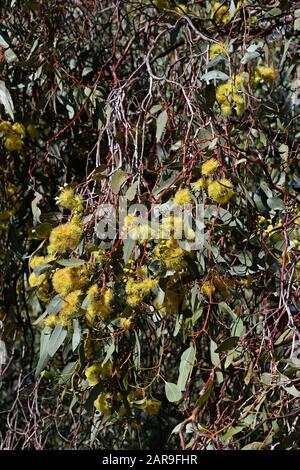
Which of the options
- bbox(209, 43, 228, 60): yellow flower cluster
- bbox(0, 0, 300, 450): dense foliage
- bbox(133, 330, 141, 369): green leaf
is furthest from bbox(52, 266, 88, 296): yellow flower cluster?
bbox(209, 43, 228, 60): yellow flower cluster

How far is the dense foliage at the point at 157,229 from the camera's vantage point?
1.33 metres

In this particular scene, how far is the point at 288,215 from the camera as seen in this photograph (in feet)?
5.29

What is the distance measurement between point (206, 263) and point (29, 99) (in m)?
0.82

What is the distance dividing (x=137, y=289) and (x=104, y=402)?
30 centimetres

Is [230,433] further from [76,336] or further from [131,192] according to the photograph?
[131,192]

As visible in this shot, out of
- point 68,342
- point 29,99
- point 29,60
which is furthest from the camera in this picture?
point 29,99

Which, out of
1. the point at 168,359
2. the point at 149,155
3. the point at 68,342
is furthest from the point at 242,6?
the point at 168,359

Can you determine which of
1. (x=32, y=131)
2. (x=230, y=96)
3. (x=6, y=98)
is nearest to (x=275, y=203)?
(x=230, y=96)

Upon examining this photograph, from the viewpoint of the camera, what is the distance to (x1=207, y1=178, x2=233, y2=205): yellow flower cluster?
1298mm

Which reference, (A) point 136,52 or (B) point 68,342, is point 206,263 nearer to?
(B) point 68,342

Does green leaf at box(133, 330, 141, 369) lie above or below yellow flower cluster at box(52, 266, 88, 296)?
below

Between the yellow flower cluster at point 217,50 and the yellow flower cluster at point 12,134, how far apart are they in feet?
1.56

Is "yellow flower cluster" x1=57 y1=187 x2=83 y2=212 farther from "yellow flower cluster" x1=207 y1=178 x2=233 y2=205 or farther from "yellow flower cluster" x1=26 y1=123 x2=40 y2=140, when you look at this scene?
"yellow flower cluster" x1=26 y1=123 x2=40 y2=140

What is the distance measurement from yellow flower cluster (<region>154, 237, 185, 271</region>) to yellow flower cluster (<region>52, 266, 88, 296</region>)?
0.44 feet
